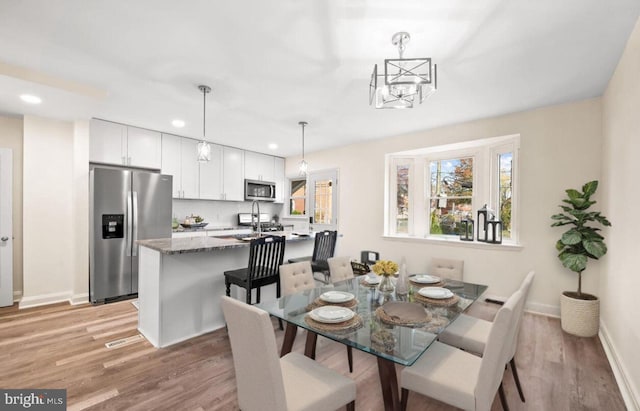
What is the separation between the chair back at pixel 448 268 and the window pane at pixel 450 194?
151 cm

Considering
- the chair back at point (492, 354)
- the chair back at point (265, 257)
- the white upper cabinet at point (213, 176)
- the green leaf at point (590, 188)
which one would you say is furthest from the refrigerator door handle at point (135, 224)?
the green leaf at point (590, 188)

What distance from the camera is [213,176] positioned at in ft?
17.2

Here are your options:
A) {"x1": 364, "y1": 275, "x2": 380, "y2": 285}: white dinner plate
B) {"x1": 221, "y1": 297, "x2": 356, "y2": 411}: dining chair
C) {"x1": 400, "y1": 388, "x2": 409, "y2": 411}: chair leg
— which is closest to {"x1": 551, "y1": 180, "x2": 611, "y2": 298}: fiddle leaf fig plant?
{"x1": 364, "y1": 275, "x2": 380, "y2": 285}: white dinner plate

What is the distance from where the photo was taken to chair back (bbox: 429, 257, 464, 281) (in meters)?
2.79

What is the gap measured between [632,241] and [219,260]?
3401 millimetres

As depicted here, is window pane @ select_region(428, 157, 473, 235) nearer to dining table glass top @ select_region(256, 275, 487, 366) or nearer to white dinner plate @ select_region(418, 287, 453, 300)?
dining table glass top @ select_region(256, 275, 487, 366)

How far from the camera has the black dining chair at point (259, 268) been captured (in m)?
2.64

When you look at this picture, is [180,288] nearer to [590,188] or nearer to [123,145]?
[123,145]

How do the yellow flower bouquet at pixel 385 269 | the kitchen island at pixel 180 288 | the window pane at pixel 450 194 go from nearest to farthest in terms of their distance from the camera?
the yellow flower bouquet at pixel 385 269 < the kitchen island at pixel 180 288 < the window pane at pixel 450 194

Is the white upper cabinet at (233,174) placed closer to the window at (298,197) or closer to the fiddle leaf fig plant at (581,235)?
the window at (298,197)

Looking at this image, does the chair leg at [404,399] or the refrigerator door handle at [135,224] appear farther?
the refrigerator door handle at [135,224]

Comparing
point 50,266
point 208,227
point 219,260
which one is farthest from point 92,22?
point 208,227

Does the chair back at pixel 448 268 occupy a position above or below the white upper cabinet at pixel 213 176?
below

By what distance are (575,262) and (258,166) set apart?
5.19 metres
